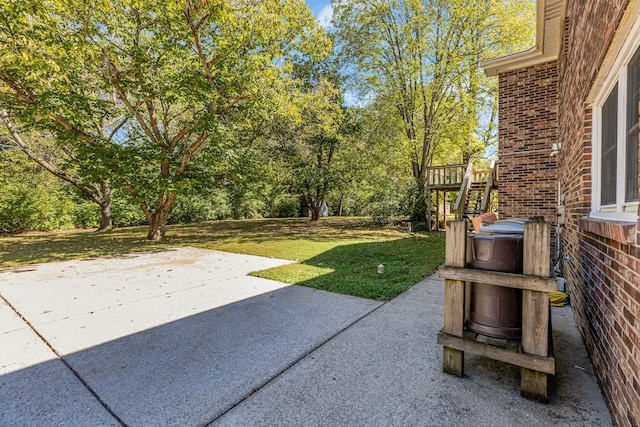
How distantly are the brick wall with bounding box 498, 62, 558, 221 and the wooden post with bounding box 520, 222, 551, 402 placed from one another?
6.19 metres

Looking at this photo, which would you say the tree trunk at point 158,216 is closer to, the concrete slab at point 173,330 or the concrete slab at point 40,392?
the concrete slab at point 173,330

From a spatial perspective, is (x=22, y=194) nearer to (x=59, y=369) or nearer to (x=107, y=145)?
(x=107, y=145)

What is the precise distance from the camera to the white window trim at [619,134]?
70.7 inches

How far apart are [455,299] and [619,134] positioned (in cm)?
168

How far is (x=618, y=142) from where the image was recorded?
2154mm

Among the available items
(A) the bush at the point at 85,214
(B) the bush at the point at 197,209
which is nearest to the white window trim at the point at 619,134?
(B) the bush at the point at 197,209

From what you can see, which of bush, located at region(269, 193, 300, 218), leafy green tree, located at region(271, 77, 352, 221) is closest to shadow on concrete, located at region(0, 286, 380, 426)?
leafy green tree, located at region(271, 77, 352, 221)

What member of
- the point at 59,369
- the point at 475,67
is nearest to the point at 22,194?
the point at 59,369

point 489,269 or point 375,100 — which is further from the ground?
point 375,100

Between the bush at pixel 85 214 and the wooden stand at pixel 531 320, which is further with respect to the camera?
the bush at pixel 85 214

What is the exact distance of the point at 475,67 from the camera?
1395 cm

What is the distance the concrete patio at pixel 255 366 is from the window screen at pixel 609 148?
4.76ft

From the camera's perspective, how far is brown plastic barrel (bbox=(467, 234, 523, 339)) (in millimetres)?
2197

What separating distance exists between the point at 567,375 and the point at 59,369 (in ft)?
13.7
